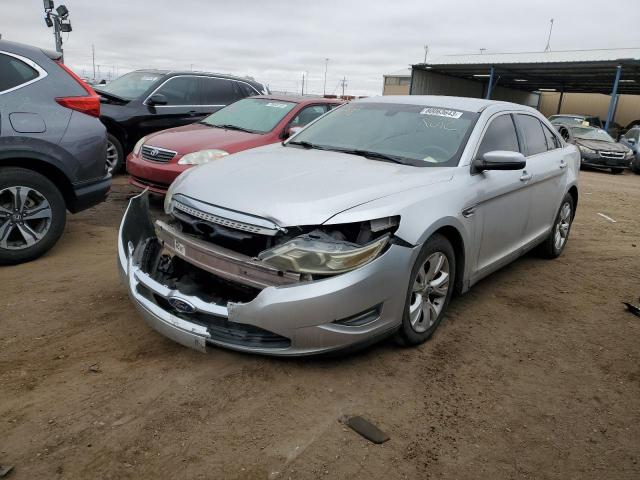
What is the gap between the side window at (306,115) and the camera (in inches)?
284

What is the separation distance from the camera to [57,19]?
576 inches

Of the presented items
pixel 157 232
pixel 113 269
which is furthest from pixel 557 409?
pixel 113 269

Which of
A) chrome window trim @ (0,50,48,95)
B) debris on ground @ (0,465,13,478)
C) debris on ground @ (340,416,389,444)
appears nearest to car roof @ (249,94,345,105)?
chrome window trim @ (0,50,48,95)

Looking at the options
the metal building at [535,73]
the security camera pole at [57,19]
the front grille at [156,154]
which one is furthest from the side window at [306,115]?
the metal building at [535,73]

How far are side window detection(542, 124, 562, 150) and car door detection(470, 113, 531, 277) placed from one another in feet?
2.93

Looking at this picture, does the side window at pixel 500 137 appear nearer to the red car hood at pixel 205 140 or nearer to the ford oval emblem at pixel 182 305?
the ford oval emblem at pixel 182 305

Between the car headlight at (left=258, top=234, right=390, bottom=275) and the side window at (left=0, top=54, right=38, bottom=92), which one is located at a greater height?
the side window at (left=0, top=54, right=38, bottom=92)

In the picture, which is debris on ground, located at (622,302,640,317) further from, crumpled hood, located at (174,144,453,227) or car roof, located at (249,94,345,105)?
car roof, located at (249,94,345,105)

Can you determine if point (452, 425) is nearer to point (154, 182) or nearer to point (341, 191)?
point (341, 191)

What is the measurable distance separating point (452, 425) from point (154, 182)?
15.8ft

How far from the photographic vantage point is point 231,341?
2.81m

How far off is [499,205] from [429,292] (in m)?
1.09

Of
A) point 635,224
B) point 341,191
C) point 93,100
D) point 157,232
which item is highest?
point 93,100

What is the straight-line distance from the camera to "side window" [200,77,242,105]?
30.2 ft
